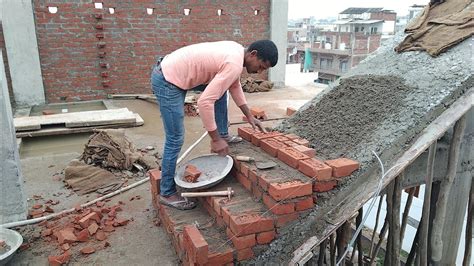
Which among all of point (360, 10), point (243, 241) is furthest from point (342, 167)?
point (360, 10)

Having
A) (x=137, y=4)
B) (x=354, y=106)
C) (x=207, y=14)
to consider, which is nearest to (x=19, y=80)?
(x=137, y=4)

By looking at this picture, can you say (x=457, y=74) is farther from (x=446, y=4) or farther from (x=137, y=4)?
(x=137, y=4)

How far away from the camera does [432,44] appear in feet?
10.7

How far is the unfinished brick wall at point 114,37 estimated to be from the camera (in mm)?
7117

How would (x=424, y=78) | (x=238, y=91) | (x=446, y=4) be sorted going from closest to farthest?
(x=424, y=78)
(x=238, y=91)
(x=446, y=4)

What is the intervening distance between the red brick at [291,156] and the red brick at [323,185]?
21cm

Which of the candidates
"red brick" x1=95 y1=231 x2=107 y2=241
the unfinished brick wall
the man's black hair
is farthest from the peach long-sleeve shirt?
the unfinished brick wall

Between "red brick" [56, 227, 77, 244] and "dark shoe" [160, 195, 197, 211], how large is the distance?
710 mm

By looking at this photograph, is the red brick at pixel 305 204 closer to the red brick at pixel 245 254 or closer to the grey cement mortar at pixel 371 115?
the grey cement mortar at pixel 371 115

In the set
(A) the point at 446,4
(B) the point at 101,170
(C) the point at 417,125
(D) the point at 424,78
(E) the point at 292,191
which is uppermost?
(A) the point at 446,4

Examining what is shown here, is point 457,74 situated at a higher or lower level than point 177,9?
lower

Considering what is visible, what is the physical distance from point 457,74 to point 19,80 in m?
7.27

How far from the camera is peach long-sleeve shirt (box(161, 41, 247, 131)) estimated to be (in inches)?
94.7

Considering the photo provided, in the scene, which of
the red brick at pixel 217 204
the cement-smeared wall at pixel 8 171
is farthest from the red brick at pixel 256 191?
the cement-smeared wall at pixel 8 171
